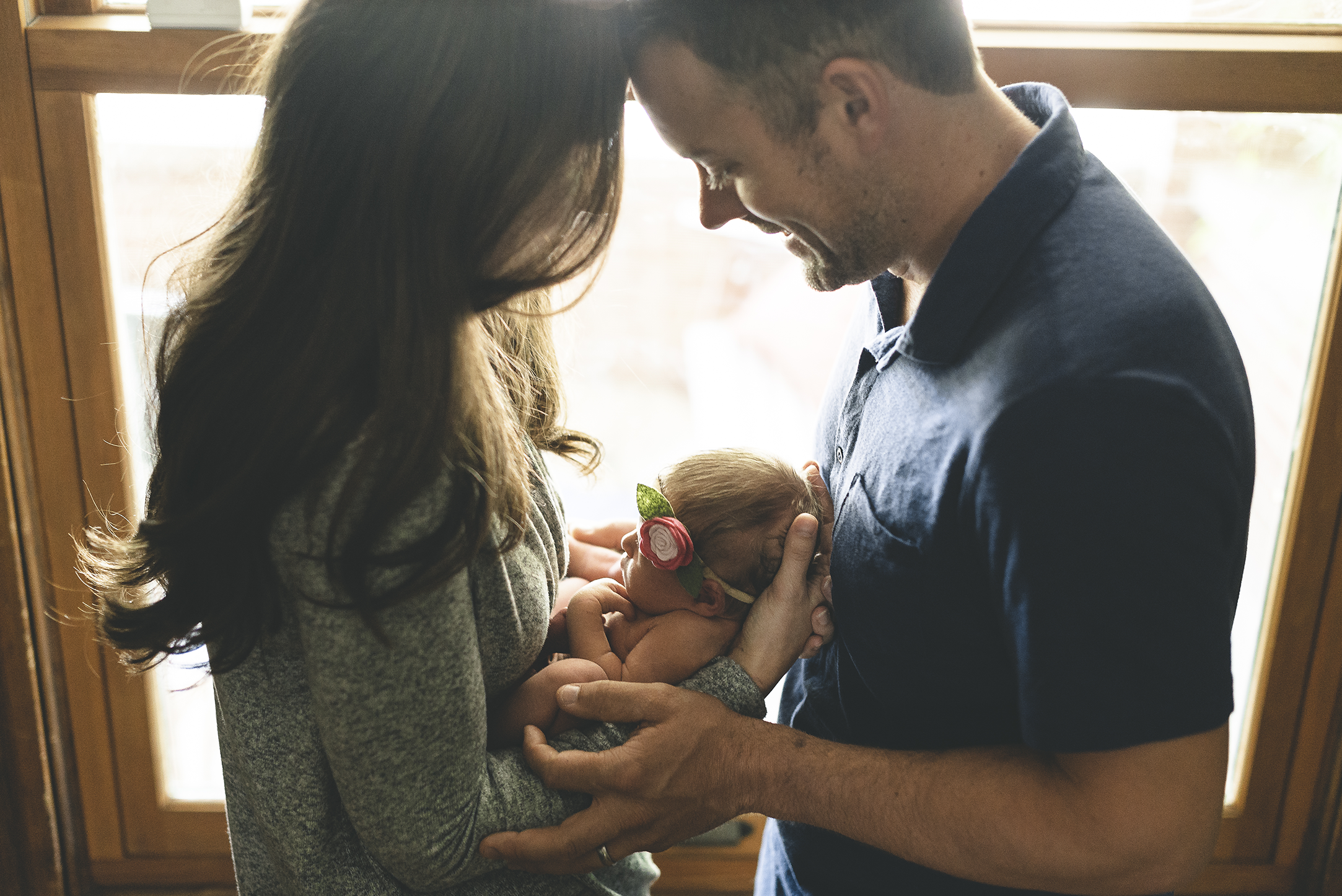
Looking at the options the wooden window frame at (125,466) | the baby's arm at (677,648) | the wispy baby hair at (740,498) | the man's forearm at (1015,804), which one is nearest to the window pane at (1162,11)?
the wooden window frame at (125,466)

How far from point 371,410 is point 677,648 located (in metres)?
0.58

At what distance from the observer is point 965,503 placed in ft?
2.97

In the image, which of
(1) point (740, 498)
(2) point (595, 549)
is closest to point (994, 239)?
(1) point (740, 498)

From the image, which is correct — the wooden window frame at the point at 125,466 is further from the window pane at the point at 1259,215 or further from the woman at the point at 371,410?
the woman at the point at 371,410

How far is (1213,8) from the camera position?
154cm

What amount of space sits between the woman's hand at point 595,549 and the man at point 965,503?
0.40 meters

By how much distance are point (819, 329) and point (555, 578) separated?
37.4 inches

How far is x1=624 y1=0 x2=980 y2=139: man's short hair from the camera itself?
1008mm

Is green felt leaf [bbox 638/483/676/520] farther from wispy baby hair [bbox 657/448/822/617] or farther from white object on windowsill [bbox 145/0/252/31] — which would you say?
white object on windowsill [bbox 145/0/252/31]

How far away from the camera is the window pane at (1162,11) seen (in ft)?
5.07

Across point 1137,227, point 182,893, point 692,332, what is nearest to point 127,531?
point 182,893

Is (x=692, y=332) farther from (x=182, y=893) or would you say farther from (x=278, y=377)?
(x=182, y=893)

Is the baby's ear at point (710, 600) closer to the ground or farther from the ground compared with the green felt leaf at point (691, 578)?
closer to the ground

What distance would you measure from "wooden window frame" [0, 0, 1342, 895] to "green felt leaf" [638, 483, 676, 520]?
880 mm
